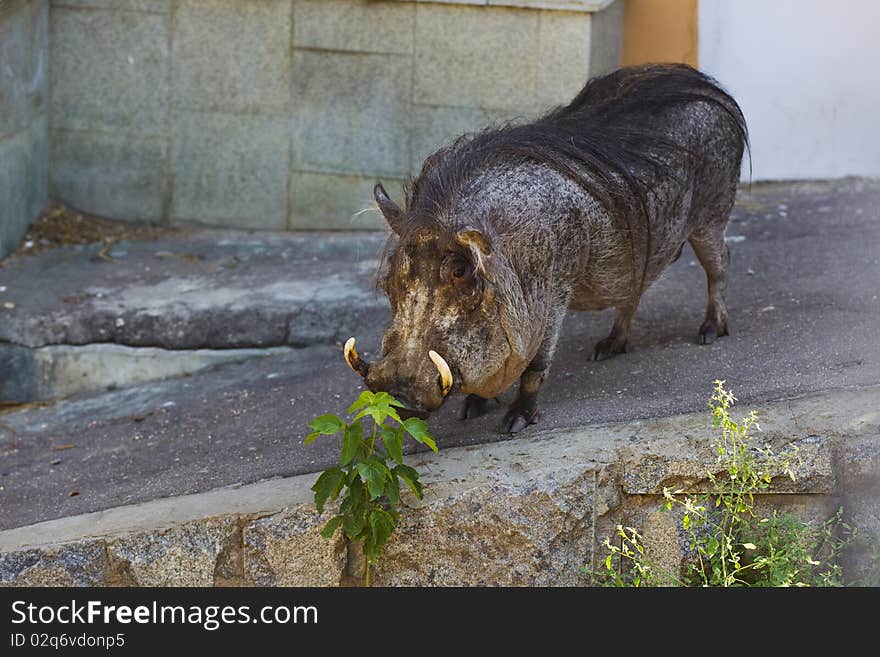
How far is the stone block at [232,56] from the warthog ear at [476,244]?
384cm

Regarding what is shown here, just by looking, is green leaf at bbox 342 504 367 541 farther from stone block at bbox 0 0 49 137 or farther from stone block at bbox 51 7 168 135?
stone block at bbox 51 7 168 135

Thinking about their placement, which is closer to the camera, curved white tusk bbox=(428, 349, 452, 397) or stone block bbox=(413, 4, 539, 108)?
curved white tusk bbox=(428, 349, 452, 397)

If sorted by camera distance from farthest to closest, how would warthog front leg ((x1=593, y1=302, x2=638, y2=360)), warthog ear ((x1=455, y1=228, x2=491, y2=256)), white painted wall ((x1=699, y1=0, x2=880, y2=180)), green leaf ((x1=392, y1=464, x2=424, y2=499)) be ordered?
white painted wall ((x1=699, y1=0, x2=880, y2=180))
warthog front leg ((x1=593, y1=302, x2=638, y2=360))
warthog ear ((x1=455, y1=228, x2=491, y2=256))
green leaf ((x1=392, y1=464, x2=424, y2=499))

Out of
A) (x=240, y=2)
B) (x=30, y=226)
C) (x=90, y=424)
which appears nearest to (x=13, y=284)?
(x=30, y=226)

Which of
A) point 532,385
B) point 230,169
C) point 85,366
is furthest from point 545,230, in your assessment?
point 230,169

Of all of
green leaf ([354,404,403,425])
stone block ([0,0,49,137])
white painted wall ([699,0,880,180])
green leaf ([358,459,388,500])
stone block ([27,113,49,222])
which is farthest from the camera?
white painted wall ([699,0,880,180])

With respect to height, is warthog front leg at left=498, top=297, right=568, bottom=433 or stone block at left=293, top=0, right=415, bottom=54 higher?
stone block at left=293, top=0, right=415, bottom=54

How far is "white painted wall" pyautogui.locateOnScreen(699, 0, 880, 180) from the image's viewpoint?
25.9ft

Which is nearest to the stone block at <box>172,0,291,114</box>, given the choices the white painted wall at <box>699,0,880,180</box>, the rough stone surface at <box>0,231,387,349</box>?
the rough stone surface at <box>0,231,387,349</box>

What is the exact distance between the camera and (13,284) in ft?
22.7

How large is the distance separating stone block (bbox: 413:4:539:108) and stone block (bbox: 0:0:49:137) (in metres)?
2.18

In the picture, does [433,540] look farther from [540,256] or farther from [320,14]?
[320,14]

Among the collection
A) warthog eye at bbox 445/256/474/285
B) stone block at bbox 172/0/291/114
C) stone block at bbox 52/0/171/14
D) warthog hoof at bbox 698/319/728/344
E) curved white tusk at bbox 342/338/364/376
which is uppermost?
stone block at bbox 52/0/171/14

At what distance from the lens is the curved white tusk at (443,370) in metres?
4.02
